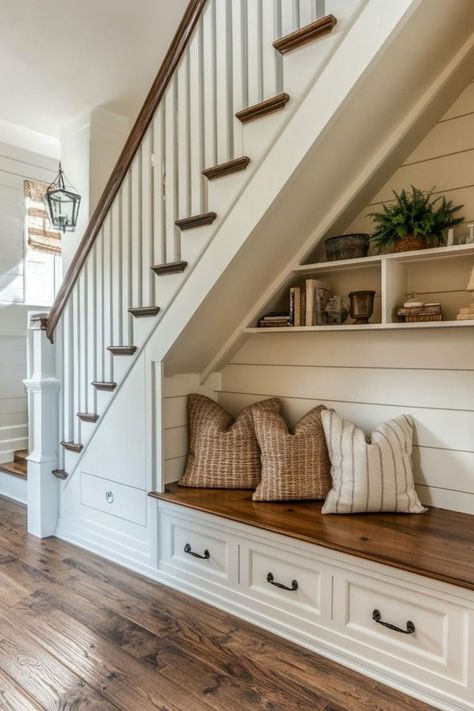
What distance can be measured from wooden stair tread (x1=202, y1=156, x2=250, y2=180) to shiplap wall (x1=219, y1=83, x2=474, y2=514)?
0.68m

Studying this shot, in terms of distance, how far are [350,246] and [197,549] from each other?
4.96ft

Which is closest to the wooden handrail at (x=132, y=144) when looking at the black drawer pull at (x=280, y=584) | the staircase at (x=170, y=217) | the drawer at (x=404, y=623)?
the staircase at (x=170, y=217)

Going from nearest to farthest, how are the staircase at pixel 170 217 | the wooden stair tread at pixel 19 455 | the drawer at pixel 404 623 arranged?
the drawer at pixel 404 623 < the staircase at pixel 170 217 < the wooden stair tread at pixel 19 455

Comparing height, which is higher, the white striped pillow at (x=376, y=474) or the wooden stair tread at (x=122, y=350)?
the wooden stair tread at (x=122, y=350)

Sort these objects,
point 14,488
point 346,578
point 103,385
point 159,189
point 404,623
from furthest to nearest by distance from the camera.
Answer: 1. point 14,488
2. point 103,385
3. point 159,189
4. point 346,578
5. point 404,623

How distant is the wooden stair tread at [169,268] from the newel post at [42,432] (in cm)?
100

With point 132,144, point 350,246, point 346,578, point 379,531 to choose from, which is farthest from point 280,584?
point 132,144

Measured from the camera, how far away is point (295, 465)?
2.19m

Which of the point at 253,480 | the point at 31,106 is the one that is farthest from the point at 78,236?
the point at 253,480

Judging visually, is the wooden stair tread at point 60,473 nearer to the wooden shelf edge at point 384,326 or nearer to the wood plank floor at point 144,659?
the wood plank floor at point 144,659

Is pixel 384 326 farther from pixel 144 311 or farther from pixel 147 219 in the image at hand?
pixel 147 219

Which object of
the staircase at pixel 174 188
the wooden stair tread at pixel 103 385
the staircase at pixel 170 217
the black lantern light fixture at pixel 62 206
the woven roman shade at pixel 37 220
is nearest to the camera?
the staircase at pixel 170 217

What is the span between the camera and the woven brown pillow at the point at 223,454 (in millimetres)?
2400

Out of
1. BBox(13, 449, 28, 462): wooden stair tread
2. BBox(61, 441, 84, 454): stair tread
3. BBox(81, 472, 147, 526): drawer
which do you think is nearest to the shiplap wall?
BBox(81, 472, 147, 526): drawer
